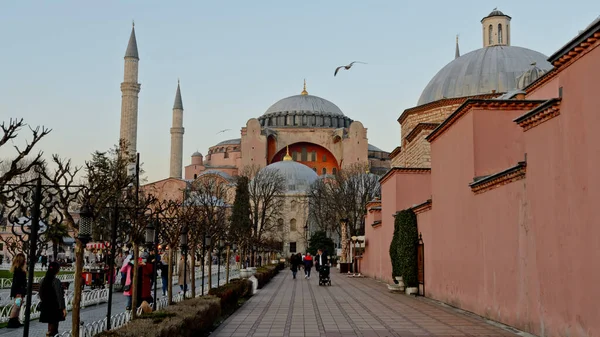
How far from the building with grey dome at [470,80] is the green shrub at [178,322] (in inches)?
642

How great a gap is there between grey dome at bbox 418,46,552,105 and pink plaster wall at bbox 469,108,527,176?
13.2 m

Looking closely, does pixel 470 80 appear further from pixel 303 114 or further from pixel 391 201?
pixel 303 114

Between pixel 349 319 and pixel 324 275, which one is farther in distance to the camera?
pixel 324 275

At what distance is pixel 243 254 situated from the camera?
105 feet

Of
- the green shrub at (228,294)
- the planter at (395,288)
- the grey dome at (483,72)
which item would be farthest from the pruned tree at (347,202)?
the green shrub at (228,294)

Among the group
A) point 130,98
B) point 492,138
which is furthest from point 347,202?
point 492,138

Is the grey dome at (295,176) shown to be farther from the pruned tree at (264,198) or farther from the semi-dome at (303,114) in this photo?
the semi-dome at (303,114)

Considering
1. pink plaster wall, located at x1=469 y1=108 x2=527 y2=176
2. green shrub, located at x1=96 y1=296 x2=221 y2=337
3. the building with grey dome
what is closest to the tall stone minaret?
the building with grey dome

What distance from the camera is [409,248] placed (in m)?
17.7

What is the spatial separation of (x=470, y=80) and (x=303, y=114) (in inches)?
2087

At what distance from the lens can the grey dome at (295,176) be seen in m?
65.1

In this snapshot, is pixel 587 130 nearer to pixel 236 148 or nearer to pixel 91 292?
pixel 91 292

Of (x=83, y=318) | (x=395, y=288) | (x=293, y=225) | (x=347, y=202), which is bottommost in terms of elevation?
(x=83, y=318)

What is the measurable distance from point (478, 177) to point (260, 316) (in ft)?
15.7
